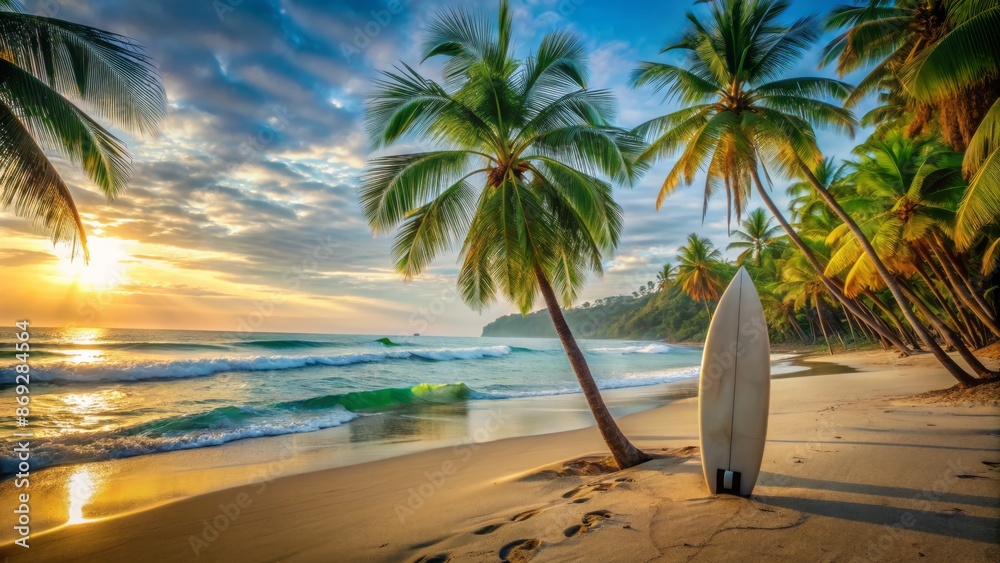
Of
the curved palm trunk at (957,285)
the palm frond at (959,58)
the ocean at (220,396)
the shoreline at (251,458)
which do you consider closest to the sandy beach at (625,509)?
the shoreline at (251,458)

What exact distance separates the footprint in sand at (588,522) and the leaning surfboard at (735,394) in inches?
41.1

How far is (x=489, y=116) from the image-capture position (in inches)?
263

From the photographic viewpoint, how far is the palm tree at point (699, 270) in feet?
116

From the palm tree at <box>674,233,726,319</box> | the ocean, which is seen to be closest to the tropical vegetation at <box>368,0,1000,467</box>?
the ocean

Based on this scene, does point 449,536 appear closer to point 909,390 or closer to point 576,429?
point 576,429

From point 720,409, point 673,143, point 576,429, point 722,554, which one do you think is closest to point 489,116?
point 720,409

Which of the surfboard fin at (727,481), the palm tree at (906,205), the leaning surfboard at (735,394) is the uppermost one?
the palm tree at (906,205)

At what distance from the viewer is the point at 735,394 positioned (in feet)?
12.7

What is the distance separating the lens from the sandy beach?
122 inches

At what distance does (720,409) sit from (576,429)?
290 inches

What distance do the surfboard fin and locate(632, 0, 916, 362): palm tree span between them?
27.2ft

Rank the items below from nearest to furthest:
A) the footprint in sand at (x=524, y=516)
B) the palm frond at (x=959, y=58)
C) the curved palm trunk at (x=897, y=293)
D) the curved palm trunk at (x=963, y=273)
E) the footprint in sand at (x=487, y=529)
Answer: the footprint in sand at (x=487, y=529)
the footprint in sand at (x=524, y=516)
the palm frond at (x=959, y=58)
the curved palm trunk at (x=897, y=293)
the curved palm trunk at (x=963, y=273)

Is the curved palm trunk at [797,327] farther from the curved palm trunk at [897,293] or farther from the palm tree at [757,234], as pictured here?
the curved palm trunk at [897,293]

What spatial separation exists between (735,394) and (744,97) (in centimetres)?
955
